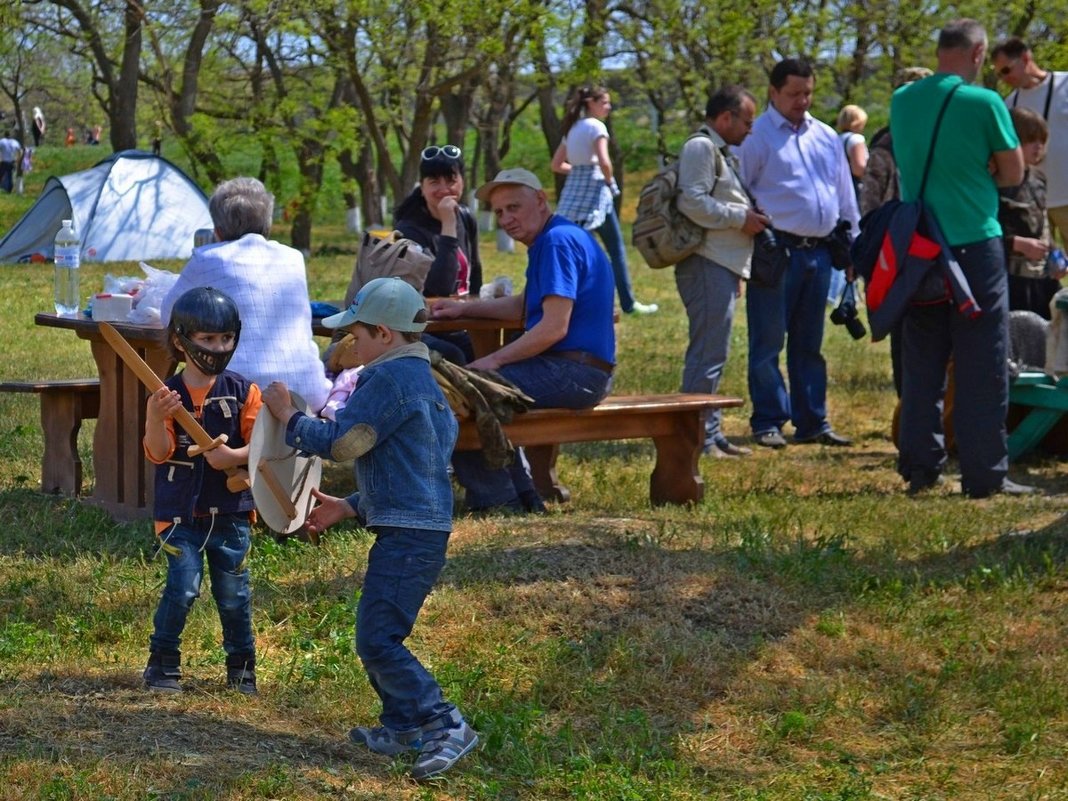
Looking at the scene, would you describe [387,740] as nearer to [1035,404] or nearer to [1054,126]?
[1035,404]

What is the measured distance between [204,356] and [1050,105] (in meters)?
5.84

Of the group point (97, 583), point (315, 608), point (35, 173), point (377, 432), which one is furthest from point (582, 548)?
point (35, 173)

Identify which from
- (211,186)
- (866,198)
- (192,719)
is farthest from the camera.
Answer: (211,186)

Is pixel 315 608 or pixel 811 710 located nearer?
pixel 811 710

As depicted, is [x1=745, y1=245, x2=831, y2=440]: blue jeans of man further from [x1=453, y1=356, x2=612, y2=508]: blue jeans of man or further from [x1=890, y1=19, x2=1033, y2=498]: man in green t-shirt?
[x1=453, y1=356, x2=612, y2=508]: blue jeans of man

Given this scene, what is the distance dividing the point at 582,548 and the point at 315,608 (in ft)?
3.87

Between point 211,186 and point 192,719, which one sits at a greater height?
point 211,186

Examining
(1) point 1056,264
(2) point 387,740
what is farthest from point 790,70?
(2) point 387,740

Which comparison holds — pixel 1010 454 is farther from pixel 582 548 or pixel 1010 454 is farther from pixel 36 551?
pixel 36 551

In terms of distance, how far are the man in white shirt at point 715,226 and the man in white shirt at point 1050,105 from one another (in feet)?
5.06

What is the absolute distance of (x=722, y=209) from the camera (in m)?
8.29

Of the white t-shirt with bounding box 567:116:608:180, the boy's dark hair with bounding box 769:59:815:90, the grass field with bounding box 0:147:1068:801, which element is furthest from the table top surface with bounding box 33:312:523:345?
the white t-shirt with bounding box 567:116:608:180

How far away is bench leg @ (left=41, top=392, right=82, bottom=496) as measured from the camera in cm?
734

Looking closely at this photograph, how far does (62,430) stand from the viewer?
7.36 metres
